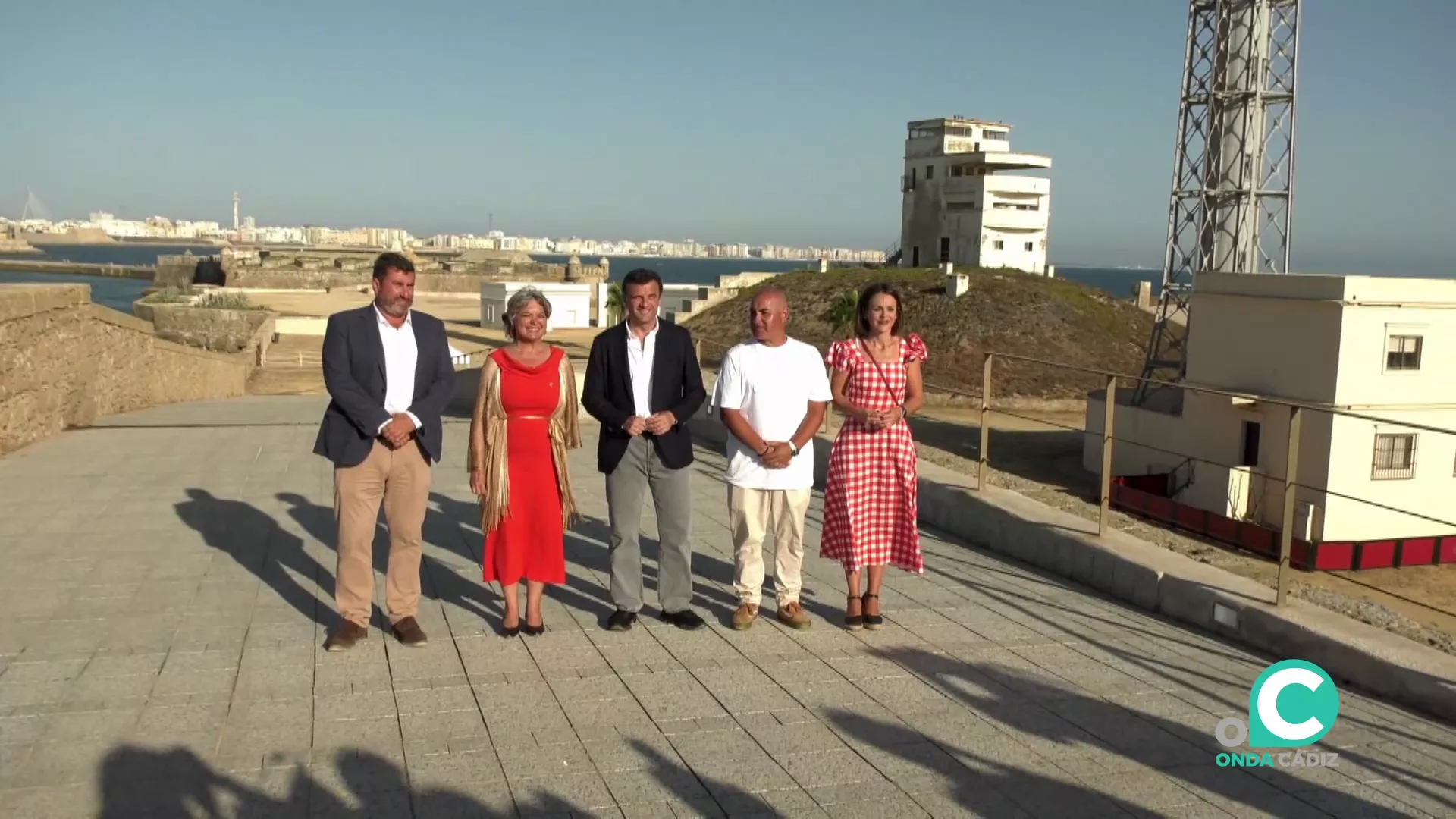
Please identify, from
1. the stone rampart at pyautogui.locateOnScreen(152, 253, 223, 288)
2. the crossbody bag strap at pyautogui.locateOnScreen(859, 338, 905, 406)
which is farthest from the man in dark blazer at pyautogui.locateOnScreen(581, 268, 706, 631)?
the stone rampart at pyautogui.locateOnScreen(152, 253, 223, 288)

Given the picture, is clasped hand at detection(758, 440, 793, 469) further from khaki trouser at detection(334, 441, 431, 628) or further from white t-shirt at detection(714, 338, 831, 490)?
khaki trouser at detection(334, 441, 431, 628)

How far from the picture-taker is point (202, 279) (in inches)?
3246

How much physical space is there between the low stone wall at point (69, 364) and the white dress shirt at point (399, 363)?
672cm

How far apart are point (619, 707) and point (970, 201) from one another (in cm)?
6495

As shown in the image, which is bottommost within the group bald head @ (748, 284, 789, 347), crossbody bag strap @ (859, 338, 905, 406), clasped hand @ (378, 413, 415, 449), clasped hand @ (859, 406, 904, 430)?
clasped hand @ (378, 413, 415, 449)

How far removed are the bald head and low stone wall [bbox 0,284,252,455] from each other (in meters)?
7.84

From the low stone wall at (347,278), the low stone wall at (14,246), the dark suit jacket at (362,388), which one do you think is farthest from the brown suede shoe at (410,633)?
the low stone wall at (14,246)

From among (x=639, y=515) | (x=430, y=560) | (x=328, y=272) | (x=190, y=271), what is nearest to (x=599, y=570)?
(x=430, y=560)

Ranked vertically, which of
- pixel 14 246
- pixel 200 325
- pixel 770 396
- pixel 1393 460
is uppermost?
pixel 14 246

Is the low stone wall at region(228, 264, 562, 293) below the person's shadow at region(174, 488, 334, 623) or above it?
above

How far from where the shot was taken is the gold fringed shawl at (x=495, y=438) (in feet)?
16.4

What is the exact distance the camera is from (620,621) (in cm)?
532

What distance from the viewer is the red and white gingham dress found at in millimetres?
5363

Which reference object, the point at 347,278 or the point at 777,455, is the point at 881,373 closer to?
the point at 777,455
